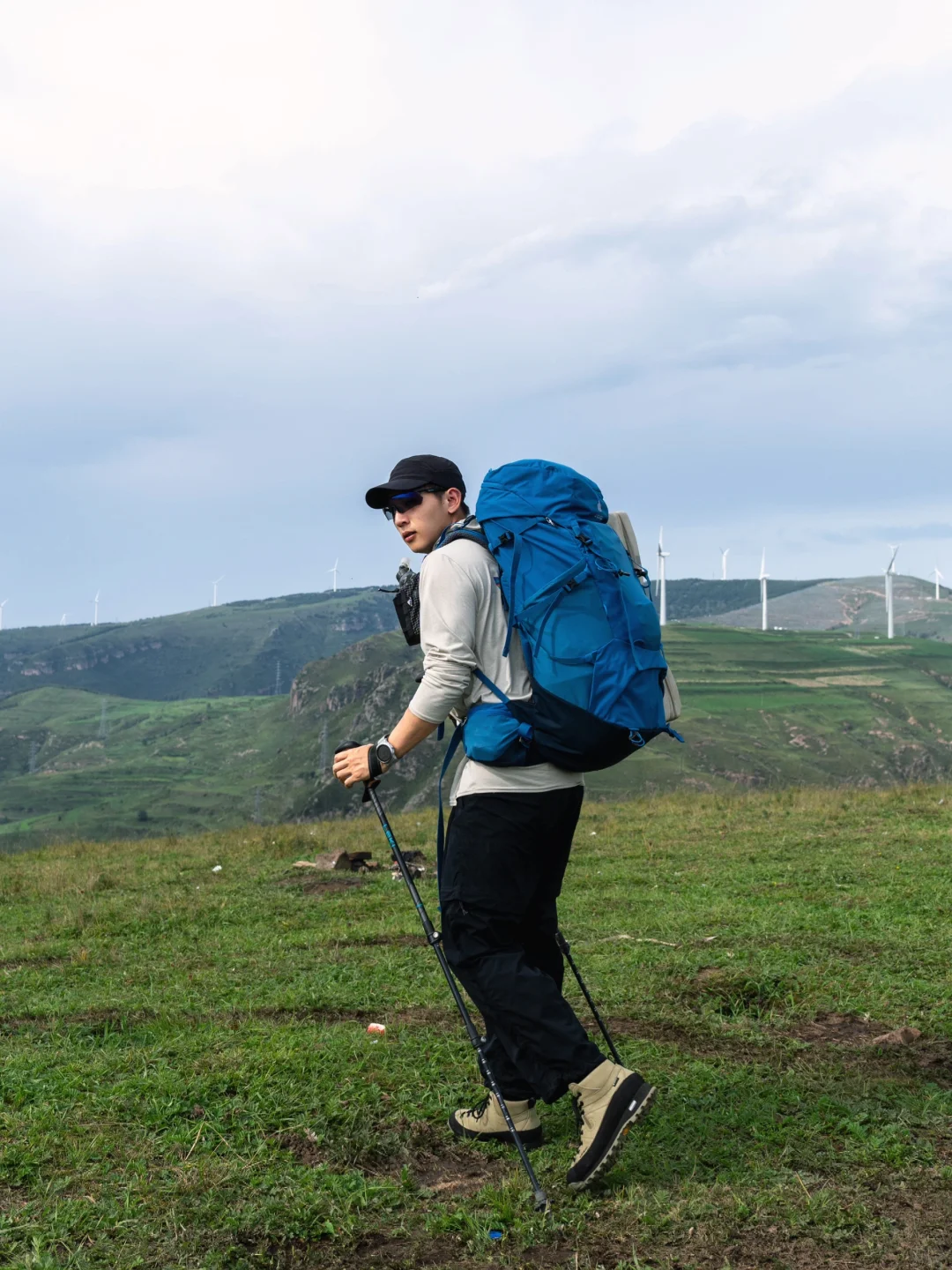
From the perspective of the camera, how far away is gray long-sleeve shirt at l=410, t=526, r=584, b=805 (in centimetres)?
470

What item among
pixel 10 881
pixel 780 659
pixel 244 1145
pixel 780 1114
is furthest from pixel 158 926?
pixel 780 659

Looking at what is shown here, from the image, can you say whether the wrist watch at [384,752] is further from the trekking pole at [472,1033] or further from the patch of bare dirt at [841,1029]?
the patch of bare dirt at [841,1029]

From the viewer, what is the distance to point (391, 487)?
16.8ft

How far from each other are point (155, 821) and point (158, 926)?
5511 inches

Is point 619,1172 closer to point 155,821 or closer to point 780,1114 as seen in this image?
point 780,1114

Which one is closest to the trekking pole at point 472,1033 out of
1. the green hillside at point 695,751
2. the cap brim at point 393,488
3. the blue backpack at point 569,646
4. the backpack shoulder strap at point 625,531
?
the blue backpack at point 569,646

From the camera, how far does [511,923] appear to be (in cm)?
484

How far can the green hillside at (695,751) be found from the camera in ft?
330

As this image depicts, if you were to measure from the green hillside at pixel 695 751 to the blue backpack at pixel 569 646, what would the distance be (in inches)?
2522

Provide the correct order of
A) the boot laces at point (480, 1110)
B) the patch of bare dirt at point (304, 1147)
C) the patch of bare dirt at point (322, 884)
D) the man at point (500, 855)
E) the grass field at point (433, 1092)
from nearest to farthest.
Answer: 1. the grass field at point (433, 1092)
2. the man at point (500, 855)
3. the patch of bare dirt at point (304, 1147)
4. the boot laces at point (480, 1110)
5. the patch of bare dirt at point (322, 884)

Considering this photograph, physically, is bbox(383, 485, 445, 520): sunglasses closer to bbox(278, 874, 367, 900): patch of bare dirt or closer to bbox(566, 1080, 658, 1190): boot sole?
bbox(566, 1080, 658, 1190): boot sole

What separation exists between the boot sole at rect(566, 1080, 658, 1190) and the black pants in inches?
8.4

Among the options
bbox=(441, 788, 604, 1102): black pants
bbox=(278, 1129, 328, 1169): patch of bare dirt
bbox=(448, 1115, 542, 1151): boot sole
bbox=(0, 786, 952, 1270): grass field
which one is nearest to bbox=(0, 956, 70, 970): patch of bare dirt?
bbox=(0, 786, 952, 1270): grass field

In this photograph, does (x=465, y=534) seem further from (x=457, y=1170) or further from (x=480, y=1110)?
(x=457, y=1170)
